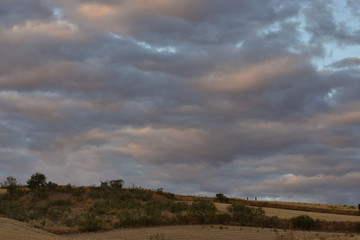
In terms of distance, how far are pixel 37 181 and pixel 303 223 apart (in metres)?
42.2

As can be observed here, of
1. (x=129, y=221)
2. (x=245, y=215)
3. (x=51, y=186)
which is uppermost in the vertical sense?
(x=51, y=186)

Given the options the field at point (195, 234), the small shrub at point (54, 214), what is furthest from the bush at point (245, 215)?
the small shrub at point (54, 214)

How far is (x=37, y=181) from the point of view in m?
70.1

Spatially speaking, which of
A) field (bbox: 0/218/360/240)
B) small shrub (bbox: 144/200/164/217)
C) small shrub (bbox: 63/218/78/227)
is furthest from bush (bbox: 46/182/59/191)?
field (bbox: 0/218/360/240)

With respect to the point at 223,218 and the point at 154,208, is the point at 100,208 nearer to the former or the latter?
the point at 154,208

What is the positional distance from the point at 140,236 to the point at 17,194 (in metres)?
33.5

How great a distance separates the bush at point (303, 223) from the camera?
5081 cm

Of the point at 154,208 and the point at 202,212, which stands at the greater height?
the point at 154,208

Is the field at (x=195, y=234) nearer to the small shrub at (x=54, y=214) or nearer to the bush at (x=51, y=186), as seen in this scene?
the small shrub at (x=54, y=214)

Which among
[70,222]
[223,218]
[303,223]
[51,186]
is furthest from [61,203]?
[303,223]

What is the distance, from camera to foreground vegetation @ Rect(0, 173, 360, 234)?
4751 cm

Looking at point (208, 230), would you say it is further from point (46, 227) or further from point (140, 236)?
point (46, 227)

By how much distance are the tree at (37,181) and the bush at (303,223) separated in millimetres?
40241

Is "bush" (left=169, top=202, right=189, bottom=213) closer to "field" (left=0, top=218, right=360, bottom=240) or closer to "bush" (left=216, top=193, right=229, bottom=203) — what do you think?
"field" (left=0, top=218, right=360, bottom=240)
